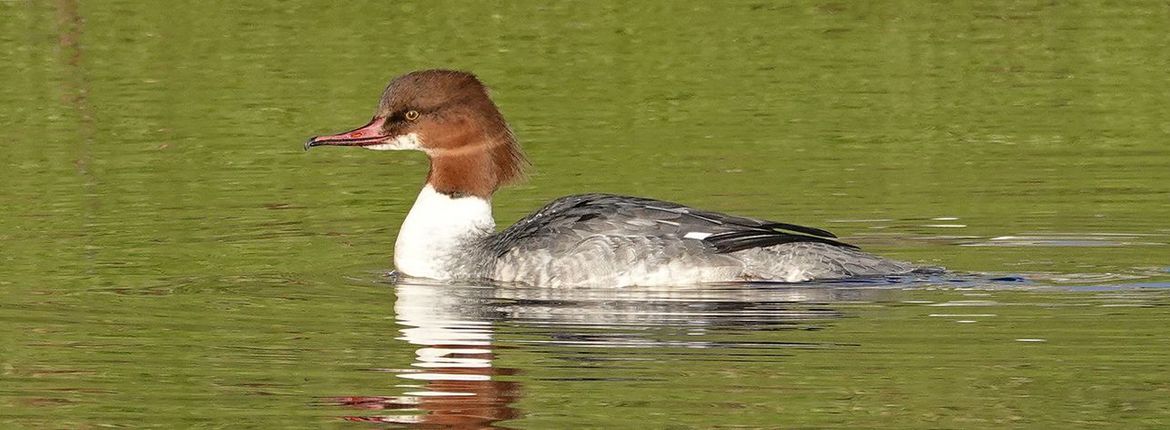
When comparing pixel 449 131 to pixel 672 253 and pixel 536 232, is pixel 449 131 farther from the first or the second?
pixel 672 253

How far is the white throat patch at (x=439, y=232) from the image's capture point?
11.2m

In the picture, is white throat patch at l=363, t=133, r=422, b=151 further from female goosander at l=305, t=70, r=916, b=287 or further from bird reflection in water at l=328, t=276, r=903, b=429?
bird reflection in water at l=328, t=276, r=903, b=429

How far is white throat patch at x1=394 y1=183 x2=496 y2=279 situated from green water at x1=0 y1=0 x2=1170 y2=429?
0.87 ft

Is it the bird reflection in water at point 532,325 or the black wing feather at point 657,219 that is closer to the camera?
the bird reflection in water at point 532,325

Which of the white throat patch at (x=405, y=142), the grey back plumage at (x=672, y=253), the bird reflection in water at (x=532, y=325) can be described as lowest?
the bird reflection in water at (x=532, y=325)

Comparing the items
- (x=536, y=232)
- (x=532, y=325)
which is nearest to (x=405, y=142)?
(x=536, y=232)

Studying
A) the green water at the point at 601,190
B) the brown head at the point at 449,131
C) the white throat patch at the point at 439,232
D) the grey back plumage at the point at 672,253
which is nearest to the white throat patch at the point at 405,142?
the brown head at the point at 449,131

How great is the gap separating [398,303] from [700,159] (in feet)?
15.0

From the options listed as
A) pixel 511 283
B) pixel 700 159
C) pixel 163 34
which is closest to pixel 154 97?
pixel 163 34

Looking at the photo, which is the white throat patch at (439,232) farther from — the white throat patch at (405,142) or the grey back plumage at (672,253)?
the grey back plumage at (672,253)

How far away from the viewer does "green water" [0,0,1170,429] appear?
833 cm

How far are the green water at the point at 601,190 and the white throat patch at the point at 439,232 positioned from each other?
27 cm

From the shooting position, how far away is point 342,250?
11.9m

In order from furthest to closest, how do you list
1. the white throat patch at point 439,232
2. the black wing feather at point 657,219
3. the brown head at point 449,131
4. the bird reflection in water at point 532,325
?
the brown head at point 449,131 → the white throat patch at point 439,232 → the black wing feather at point 657,219 → the bird reflection in water at point 532,325
